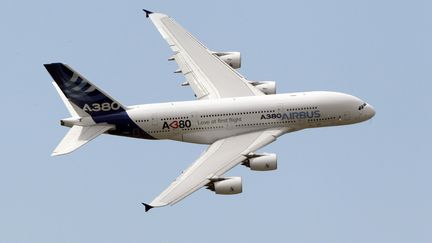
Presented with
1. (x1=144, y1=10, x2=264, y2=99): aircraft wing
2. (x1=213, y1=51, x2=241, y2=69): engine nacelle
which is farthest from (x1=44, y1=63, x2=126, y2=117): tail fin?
(x1=213, y1=51, x2=241, y2=69): engine nacelle

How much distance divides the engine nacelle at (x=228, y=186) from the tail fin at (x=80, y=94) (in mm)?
14748

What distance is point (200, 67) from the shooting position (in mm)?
118562

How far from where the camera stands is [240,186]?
101m

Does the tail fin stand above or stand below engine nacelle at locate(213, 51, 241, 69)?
below

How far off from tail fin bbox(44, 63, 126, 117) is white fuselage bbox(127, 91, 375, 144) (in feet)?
7.41

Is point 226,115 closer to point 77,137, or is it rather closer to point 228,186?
point 228,186

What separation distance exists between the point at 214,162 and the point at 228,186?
477cm

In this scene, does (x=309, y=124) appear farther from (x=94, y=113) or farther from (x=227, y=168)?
(x=94, y=113)

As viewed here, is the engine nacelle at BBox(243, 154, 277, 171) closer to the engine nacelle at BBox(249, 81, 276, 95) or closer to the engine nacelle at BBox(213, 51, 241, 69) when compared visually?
the engine nacelle at BBox(249, 81, 276, 95)

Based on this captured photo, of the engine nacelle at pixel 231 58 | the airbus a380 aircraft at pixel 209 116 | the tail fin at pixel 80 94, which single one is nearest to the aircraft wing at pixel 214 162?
the airbus a380 aircraft at pixel 209 116

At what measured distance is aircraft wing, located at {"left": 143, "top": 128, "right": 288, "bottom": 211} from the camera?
99.5 m

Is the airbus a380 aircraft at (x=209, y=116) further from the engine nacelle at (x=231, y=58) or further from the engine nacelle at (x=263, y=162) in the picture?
the engine nacelle at (x=231, y=58)

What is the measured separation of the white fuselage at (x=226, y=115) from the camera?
11038cm

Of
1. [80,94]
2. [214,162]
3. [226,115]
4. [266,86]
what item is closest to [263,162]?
[214,162]
